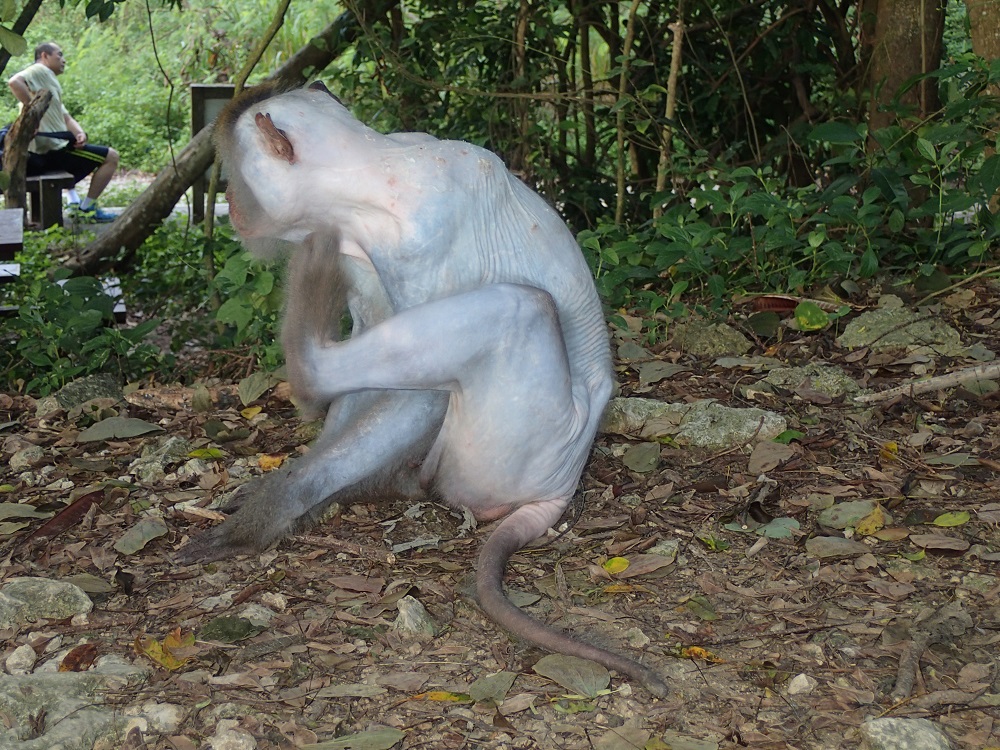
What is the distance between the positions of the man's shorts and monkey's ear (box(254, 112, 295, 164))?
669 cm

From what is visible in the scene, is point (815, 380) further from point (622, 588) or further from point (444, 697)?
point (444, 697)

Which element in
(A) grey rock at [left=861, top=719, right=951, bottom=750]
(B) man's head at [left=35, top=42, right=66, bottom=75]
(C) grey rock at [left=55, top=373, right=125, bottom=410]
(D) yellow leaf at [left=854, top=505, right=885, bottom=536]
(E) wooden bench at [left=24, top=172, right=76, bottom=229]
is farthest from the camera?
(B) man's head at [left=35, top=42, right=66, bottom=75]

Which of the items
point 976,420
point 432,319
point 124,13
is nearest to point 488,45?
point 976,420

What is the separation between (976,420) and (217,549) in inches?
85.3

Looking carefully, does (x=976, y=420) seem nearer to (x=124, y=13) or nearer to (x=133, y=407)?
(x=133, y=407)

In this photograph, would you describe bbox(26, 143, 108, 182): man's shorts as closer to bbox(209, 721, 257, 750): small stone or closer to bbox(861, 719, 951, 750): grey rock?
bbox(209, 721, 257, 750): small stone

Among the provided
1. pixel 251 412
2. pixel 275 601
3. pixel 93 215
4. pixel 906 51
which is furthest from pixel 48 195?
pixel 275 601

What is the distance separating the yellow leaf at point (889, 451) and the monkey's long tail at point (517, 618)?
3.58 feet

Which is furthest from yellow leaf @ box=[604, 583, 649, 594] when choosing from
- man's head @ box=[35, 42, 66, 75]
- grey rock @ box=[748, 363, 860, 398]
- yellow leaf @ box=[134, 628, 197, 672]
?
man's head @ box=[35, 42, 66, 75]


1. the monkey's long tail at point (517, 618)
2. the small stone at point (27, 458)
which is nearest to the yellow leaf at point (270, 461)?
the small stone at point (27, 458)

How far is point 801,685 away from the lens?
7.10 feet

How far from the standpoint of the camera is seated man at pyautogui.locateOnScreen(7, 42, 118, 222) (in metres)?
8.54

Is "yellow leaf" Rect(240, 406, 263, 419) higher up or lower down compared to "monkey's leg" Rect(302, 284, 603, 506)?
lower down

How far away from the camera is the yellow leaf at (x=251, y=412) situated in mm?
3664
